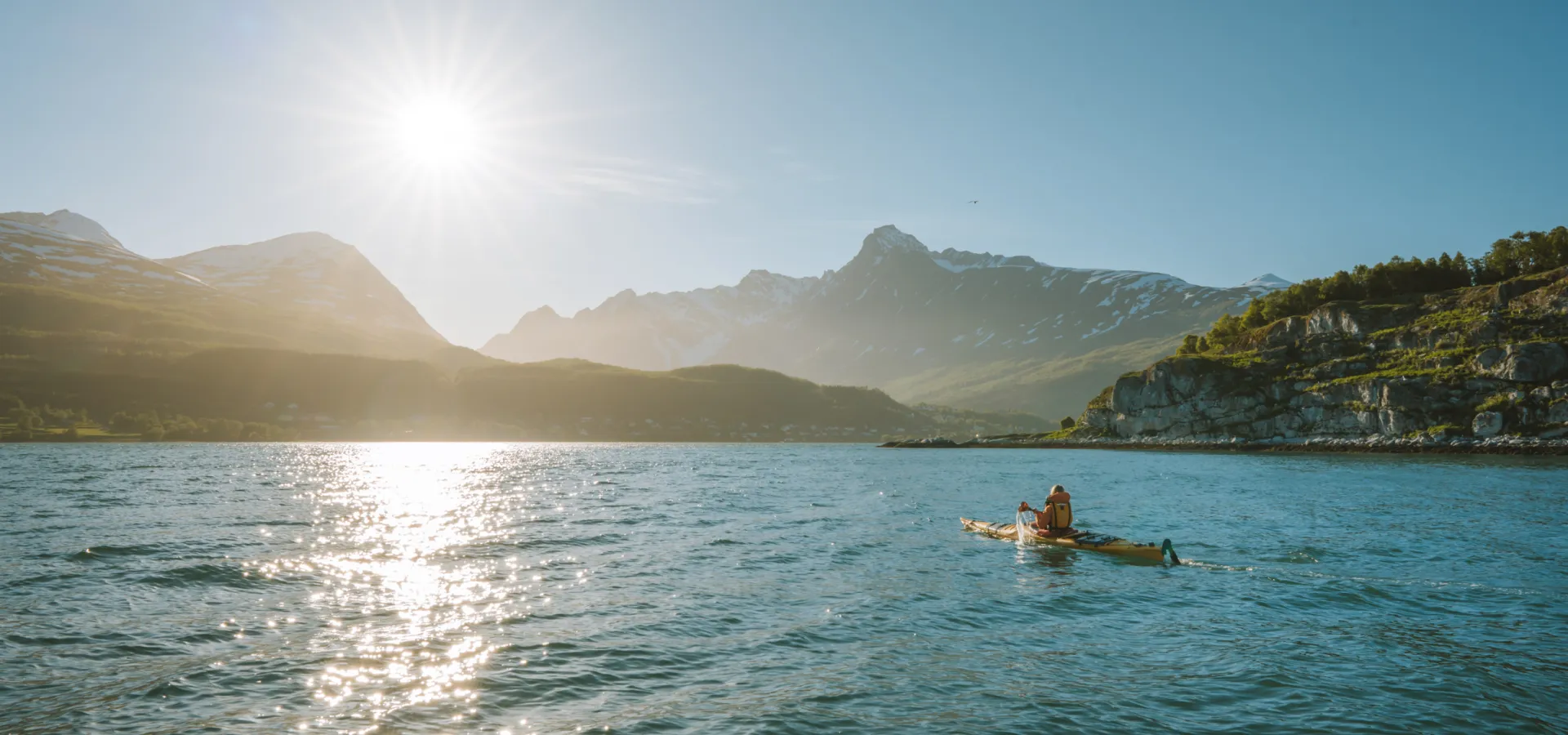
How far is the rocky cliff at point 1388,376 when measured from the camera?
127 meters

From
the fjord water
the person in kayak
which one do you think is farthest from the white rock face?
the person in kayak

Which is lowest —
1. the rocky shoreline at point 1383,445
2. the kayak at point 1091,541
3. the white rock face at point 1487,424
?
the kayak at point 1091,541

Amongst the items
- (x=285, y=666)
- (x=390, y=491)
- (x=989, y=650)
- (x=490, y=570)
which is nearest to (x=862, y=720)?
(x=989, y=650)

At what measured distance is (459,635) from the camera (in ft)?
78.6

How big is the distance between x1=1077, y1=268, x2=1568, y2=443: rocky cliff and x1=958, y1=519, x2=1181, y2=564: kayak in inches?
4949

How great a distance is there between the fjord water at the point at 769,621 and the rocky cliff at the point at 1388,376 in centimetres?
9025

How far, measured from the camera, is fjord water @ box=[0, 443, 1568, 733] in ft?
57.5

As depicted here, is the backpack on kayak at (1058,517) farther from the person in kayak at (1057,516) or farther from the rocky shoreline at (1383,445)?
the rocky shoreline at (1383,445)

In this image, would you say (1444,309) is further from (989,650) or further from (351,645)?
(351,645)

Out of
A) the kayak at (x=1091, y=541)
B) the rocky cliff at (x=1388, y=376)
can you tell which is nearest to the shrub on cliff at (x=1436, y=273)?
the rocky cliff at (x=1388, y=376)

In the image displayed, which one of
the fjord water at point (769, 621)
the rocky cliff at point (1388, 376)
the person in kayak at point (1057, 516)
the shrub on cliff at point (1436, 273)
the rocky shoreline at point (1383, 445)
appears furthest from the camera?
the shrub on cliff at point (1436, 273)

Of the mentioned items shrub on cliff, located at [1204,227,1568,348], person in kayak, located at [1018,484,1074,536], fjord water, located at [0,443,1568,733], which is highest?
shrub on cliff, located at [1204,227,1568,348]

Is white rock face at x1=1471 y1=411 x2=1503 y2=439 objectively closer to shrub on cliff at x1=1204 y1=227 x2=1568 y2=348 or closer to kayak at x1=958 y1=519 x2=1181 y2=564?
shrub on cliff at x1=1204 y1=227 x2=1568 y2=348

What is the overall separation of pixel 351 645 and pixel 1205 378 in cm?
19060
